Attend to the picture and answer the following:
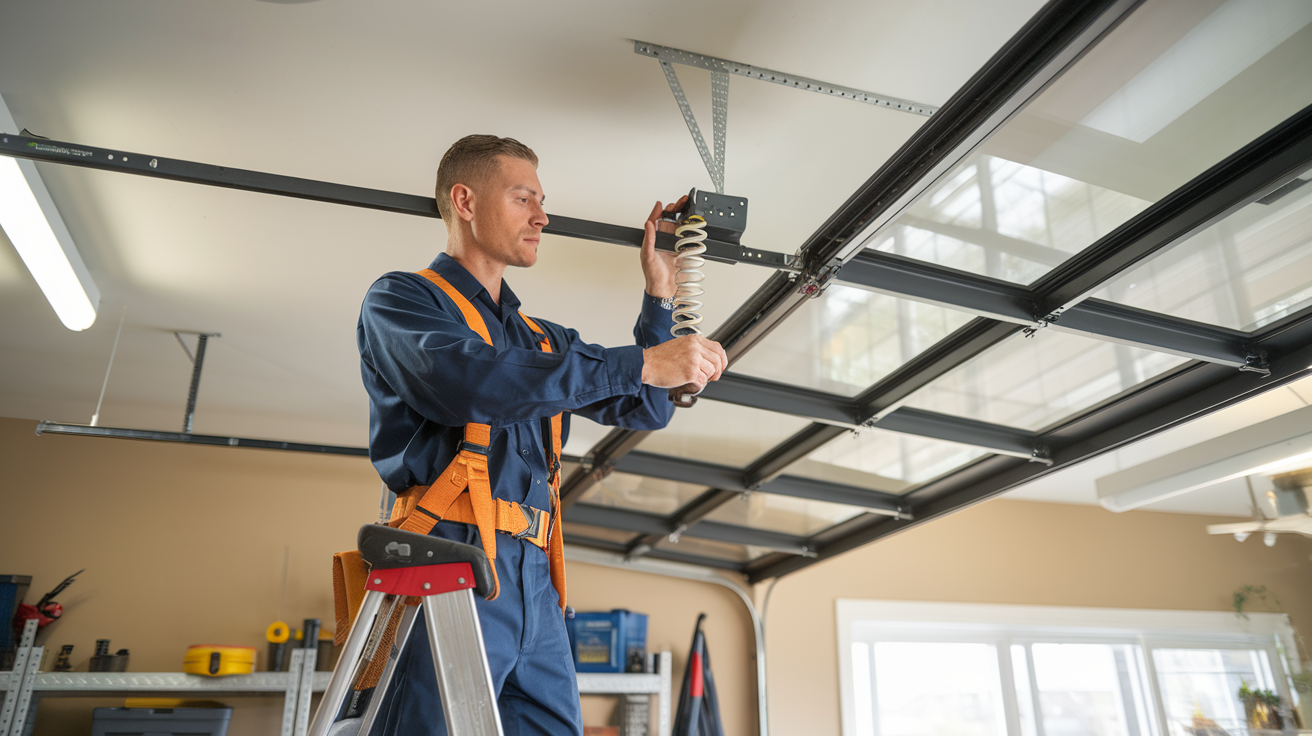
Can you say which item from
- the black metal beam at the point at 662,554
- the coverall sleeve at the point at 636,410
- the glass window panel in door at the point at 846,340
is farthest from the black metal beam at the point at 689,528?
the coverall sleeve at the point at 636,410

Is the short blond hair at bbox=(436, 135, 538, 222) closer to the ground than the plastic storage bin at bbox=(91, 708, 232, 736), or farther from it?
farther from it

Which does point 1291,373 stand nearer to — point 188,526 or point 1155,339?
point 1155,339

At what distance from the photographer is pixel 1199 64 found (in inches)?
70.2

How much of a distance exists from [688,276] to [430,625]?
0.93 metres

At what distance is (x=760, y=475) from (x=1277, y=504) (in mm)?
2746

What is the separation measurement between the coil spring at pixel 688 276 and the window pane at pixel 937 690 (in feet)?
17.3

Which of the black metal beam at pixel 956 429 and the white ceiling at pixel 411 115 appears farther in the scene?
the black metal beam at pixel 956 429

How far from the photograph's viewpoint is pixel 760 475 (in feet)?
13.7

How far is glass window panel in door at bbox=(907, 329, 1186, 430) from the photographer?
2830 millimetres

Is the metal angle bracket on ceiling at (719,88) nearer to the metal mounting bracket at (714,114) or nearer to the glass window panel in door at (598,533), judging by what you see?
the metal mounting bracket at (714,114)

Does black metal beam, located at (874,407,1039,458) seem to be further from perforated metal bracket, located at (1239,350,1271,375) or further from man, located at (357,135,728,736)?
man, located at (357,135,728,736)

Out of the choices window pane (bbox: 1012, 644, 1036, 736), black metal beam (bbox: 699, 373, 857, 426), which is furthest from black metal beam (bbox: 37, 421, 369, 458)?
window pane (bbox: 1012, 644, 1036, 736)

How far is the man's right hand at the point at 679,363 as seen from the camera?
141 centimetres

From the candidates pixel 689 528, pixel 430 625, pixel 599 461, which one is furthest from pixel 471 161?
pixel 689 528
